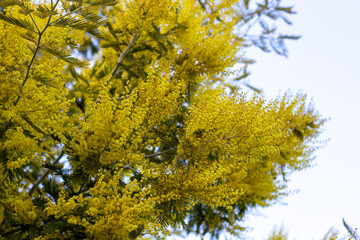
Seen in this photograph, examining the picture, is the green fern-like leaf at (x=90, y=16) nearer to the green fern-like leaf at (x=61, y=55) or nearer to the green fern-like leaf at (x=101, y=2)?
the green fern-like leaf at (x=101, y=2)

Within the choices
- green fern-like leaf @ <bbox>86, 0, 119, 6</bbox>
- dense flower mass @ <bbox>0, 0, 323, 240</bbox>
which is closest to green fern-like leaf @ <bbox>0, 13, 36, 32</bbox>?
dense flower mass @ <bbox>0, 0, 323, 240</bbox>

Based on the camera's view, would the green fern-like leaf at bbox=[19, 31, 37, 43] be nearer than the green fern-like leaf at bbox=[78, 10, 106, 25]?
No

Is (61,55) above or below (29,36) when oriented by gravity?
below

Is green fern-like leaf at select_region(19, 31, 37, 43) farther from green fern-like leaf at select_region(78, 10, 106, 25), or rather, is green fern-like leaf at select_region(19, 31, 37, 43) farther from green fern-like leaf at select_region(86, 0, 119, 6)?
green fern-like leaf at select_region(86, 0, 119, 6)

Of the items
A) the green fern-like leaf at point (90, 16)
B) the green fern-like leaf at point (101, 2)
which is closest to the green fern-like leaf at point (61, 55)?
the green fern-like leaf at point (90, 16)

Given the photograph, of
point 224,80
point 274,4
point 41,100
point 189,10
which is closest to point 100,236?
point 41,100

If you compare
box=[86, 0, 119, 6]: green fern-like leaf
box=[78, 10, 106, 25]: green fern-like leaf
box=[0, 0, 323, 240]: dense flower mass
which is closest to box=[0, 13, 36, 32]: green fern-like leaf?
box=[0, 0, 323, 240]: dense flower mass

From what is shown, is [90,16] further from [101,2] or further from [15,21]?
[15,21]

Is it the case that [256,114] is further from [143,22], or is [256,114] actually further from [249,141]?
[143,22]

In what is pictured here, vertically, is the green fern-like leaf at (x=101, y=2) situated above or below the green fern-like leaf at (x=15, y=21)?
below

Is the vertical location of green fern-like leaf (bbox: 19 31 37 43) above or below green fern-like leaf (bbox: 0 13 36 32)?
above

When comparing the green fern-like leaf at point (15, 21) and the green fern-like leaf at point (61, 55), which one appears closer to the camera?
the green fern-like leaf at point (15, 21)

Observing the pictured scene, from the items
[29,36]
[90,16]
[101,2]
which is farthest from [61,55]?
[101,2]

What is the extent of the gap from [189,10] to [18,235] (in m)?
4.45
